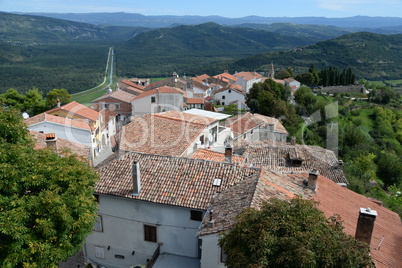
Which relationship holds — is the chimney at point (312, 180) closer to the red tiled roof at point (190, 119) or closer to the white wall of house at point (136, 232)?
the white wall of house at point (136, 232)

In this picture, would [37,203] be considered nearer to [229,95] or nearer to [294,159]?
[294,159]

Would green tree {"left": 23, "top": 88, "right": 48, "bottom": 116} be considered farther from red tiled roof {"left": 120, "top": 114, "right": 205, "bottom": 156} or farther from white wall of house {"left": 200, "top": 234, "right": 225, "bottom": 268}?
white wall of house {"left": 200, "top": 234, "right": 225, "bottom": 268}

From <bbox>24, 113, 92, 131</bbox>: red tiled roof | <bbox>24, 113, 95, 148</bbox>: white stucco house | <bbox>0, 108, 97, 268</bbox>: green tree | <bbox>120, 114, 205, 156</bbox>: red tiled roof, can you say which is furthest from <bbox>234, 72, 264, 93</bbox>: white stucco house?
<bbox>0, 108, 97, 268</bbox>: green tree

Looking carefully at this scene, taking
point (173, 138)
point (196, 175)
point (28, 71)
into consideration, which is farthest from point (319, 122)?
point (28, 71)

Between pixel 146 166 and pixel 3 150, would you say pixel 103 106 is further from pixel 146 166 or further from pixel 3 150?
pixel 3 150

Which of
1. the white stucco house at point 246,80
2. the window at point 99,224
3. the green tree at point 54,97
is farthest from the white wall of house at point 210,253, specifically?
the white stucco house at point 246,80

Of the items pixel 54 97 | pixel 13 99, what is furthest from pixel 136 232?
pixel 13 99
